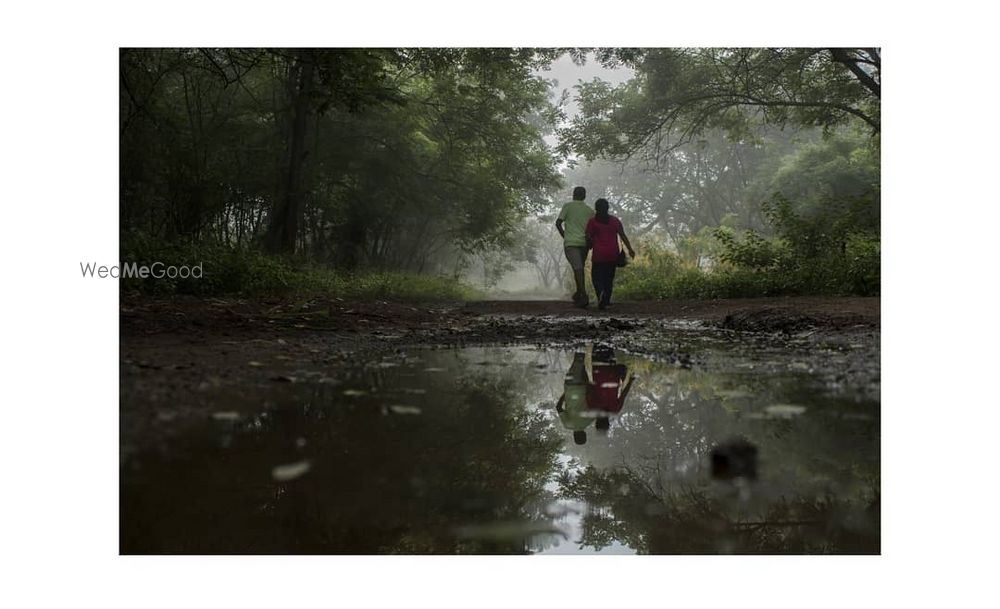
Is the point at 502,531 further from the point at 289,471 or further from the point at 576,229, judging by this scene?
the point at 576,229

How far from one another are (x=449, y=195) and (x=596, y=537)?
11731 millimetres

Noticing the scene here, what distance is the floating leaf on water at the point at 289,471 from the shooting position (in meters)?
1.46

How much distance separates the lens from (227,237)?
27.7 feet

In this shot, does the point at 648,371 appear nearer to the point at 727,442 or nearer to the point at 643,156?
the point at 727,442

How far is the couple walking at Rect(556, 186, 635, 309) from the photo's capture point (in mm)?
8047

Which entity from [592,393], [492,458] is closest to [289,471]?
[492,458]

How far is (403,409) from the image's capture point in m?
2.03

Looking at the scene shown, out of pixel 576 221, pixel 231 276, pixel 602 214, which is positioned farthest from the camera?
pixel 576 221

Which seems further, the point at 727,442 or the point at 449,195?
the point at 449,195

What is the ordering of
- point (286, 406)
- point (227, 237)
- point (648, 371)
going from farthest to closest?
point (227, 237) → point (648, 371) → point (286, 406)

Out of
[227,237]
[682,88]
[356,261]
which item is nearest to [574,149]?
[682,88]

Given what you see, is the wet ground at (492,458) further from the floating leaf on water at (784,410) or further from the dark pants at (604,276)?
the dark pants at (604,276)

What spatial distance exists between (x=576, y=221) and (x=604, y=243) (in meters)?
0.60

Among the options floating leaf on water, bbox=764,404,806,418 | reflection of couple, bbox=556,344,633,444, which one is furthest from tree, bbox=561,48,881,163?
floating leaf on water, bbox=764,404,806,418
